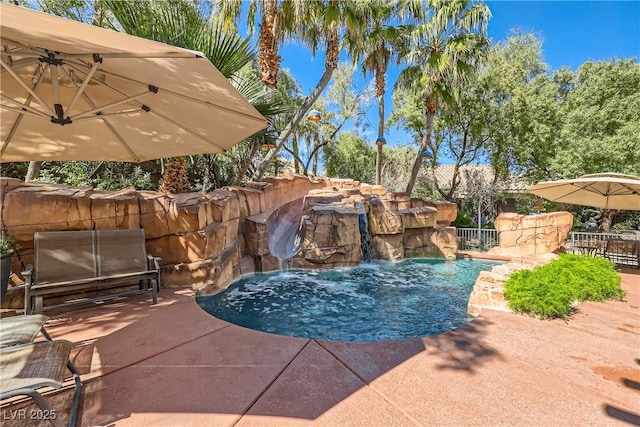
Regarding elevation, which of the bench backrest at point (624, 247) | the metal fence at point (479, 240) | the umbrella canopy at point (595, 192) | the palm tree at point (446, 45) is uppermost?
the palm tree at point (446, 45)

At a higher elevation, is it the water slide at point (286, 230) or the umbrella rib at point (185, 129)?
the umbrella rib at point (185, 129)

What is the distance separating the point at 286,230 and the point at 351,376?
9156mm

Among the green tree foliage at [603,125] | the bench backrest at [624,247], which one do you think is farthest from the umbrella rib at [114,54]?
the green tree foliage at [603,125]

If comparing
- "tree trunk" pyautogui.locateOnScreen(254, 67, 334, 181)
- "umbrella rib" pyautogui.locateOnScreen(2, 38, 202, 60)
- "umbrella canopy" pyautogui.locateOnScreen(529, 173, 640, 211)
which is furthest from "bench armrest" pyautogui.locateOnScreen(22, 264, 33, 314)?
"umbrella canopy" pyautogui.locateOnScreen(529, 173, 640, 211)

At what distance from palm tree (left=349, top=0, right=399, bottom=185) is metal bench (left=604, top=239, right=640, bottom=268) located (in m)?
9.69

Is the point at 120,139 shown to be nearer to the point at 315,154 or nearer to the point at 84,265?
the point at 84,265

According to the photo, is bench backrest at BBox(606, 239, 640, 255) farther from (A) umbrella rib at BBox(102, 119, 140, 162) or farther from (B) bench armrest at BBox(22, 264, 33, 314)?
(B) bench armrest at BBox(22, 264, 33, 314)

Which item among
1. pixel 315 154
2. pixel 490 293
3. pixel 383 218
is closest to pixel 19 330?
pixel 490 293

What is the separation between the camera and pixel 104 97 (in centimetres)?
353

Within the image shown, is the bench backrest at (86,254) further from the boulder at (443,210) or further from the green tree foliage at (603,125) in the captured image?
the green tree foliage at (603,125)

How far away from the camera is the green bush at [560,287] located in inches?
153

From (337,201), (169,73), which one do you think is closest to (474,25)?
(337,201)

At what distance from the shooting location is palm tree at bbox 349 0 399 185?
14.0m

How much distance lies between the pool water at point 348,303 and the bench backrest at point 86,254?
1.45m
